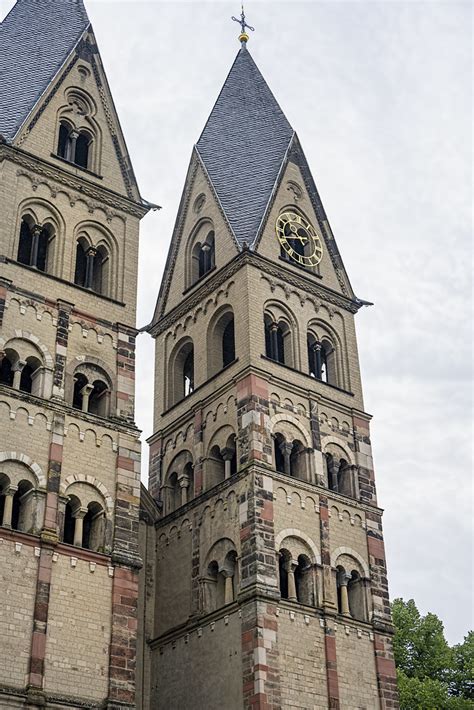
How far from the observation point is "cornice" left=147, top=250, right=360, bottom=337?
4244cm

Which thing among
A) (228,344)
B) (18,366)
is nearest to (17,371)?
(18,366)

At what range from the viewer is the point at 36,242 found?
36.7 metres

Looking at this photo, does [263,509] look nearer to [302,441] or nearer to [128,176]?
[302,441]

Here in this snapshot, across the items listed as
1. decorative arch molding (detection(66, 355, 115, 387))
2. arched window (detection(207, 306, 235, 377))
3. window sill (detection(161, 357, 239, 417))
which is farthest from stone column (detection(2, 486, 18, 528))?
arched window (detection(207, 306, 235, 377))

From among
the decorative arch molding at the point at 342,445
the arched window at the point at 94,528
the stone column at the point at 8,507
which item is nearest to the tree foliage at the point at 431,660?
the decorative arch molding at the point at 342,445

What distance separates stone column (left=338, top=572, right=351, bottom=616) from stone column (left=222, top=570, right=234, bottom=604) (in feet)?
11.8

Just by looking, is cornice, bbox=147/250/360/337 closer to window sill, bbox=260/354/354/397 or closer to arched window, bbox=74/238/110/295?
window sill, bbox=260/354/354/397

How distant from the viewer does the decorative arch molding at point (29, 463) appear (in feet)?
104

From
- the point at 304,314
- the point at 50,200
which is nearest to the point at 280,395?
the point at 304,314

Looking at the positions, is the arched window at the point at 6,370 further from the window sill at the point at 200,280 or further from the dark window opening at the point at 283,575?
the window sill at the point at 200,280

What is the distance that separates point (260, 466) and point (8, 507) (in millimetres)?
9212

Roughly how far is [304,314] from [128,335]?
28.4 ft

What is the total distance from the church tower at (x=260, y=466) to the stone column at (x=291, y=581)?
0.05m

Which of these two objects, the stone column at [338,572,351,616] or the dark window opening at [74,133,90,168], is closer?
the stone column at [338,572,351,616]
